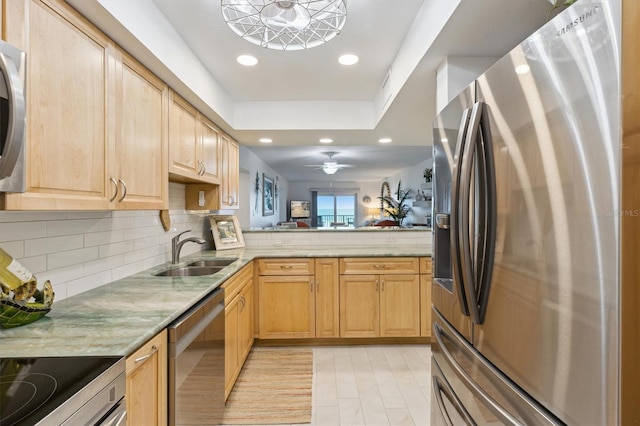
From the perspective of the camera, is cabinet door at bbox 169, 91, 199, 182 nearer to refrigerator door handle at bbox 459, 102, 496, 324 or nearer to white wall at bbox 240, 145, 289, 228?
refrigerator door handle at bbox 459, 102, 496, 324

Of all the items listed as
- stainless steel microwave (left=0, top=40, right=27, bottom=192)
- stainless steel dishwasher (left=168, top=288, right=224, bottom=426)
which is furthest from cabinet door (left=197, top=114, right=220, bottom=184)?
stainless steel microwave (left=0, top=40, right=27, bottom=192)

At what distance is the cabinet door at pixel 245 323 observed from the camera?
8.50ft

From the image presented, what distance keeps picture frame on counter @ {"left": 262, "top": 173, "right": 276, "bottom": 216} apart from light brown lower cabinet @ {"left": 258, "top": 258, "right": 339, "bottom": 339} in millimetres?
3682

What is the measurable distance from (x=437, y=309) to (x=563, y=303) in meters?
0.81

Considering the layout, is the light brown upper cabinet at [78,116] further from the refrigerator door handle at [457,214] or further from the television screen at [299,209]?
the television screen at [299,209]

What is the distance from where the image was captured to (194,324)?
1564 mm

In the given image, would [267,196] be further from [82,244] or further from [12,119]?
[12,119]

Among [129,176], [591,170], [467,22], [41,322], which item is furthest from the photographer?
[129,176]

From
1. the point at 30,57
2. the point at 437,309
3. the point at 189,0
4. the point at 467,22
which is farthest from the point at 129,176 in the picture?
the point at 467,22

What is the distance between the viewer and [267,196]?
722cm

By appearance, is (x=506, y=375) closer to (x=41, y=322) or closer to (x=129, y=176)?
(x=41, y=322)

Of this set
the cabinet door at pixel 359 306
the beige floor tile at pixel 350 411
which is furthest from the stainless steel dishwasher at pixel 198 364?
the cabinet door at pixel 359 306

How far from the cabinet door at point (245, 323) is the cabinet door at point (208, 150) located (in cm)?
98

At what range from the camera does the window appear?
11.8 meters
